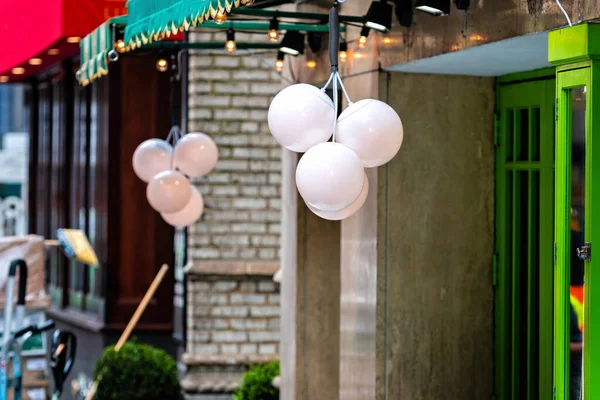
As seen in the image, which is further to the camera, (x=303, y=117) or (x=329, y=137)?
(x=329, y=137)

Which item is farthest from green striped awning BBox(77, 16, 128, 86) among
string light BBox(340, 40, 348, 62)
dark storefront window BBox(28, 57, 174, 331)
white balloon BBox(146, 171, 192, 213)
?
dark storefront window BBox(28, 57, 174, 331)

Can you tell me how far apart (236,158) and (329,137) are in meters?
5.71

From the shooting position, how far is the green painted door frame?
3.95 m

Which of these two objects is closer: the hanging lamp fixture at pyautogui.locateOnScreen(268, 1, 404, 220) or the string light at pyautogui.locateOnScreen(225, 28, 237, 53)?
the hanging lamp fixture at pyautogui.locateOnScreen(268, 1, 404, 220)

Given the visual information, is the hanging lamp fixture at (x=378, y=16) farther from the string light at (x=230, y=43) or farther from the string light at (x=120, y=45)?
the string light at (x=120, y=45)

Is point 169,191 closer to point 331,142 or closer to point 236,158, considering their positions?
point 236,158

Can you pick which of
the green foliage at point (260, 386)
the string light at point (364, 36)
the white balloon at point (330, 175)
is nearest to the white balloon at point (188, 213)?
the green foliage at point (260, 386)

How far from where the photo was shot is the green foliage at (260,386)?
28.1ft

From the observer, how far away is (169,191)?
7.10m

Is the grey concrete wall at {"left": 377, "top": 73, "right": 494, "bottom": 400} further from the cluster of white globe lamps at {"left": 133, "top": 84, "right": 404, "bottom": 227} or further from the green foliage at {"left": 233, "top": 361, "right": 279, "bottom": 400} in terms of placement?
the green foliage at {"left": 233, "top": 361, "right": 279, "bottom": 400}

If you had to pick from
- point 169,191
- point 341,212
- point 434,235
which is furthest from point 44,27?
point 341,212

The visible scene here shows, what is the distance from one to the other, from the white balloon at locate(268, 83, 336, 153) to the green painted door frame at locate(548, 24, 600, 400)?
887 mm

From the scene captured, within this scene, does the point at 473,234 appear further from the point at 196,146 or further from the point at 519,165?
the point at 196,146

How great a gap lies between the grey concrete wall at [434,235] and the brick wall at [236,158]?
3.75 metres
